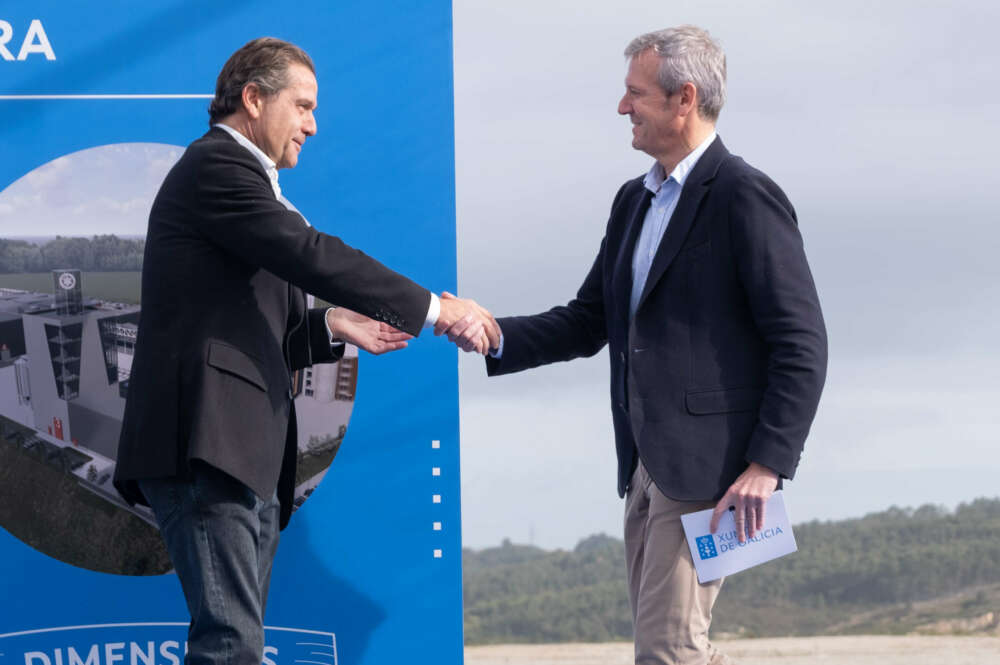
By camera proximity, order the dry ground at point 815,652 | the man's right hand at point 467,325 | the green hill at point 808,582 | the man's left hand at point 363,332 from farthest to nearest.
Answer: the green hill at point 808,582
the dry ground at point 815,652
the man's left hand at point 363,332
the man's right hand at point 467,325

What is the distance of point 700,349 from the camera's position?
7.58 ft

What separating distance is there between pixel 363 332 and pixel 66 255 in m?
0.90

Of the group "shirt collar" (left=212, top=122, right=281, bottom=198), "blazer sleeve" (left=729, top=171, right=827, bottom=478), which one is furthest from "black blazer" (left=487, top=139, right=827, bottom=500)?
"shirt collar" (left=212, top=122, right=281, bottom=198)

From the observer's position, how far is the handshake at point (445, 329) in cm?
272

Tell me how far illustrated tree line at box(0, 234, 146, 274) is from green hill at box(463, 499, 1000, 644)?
15.9 feet

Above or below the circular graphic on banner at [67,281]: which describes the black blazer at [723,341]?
below

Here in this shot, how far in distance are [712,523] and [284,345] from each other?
1142 mm

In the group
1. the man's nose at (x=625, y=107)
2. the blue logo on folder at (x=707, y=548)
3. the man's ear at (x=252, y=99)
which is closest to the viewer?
the blue logo on folder at (x=707, y=548)

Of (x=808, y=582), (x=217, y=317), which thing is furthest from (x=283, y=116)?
(x=808, y=582)

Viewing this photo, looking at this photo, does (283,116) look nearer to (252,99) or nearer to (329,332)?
(252,99)

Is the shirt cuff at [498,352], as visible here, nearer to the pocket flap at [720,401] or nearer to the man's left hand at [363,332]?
the man's left hand at [363,332]

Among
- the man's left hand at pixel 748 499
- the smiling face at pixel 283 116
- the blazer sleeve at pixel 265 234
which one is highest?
the smiling face at pixel 283 116

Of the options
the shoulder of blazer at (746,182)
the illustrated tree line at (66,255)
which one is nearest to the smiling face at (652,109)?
the shoulder of blazer at (746,182)

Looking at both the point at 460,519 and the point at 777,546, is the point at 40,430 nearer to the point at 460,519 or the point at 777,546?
the point at 460,519
